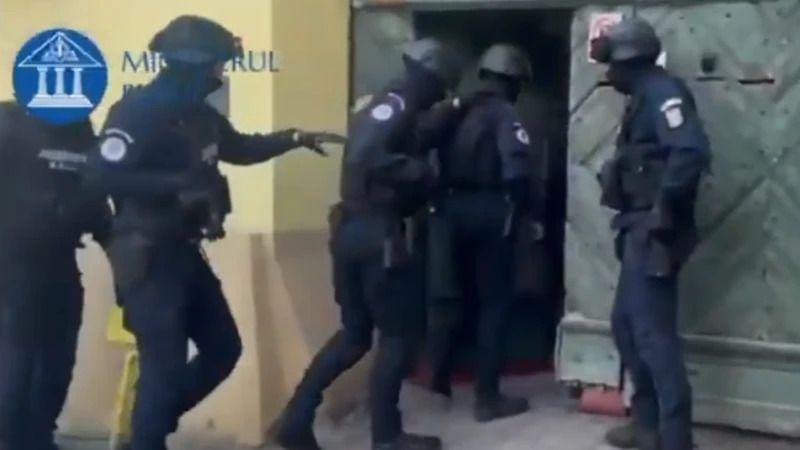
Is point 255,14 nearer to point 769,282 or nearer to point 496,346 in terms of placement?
point 496,346

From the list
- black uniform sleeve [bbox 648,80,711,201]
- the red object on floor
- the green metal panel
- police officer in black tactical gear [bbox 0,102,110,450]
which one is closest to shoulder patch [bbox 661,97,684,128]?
black uniform sleeve [bbox 648,80,711,201]

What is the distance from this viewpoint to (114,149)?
634 cm

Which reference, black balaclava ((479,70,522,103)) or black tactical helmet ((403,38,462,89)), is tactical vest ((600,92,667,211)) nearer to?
black tactical helmet ((403,38,462,89))

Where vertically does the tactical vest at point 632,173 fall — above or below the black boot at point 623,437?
above

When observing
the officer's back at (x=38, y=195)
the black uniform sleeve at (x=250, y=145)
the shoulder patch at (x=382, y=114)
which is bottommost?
the officer's back at (x=38, y=195)

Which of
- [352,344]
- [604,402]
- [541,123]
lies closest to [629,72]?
[352,344]

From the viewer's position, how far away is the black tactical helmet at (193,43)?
6473 millimetres

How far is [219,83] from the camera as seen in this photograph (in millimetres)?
6691

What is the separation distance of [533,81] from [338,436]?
2624 millimetres

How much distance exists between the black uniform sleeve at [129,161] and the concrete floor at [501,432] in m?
1.75

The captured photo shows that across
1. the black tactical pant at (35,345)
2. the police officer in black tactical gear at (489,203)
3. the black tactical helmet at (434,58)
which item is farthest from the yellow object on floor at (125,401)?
the black tactical helmet at (434,58)

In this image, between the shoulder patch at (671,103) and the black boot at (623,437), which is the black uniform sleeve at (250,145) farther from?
the black boot at (623,437)

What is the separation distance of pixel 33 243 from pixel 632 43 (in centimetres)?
271

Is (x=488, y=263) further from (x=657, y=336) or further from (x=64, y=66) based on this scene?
(x=64, y=66)
